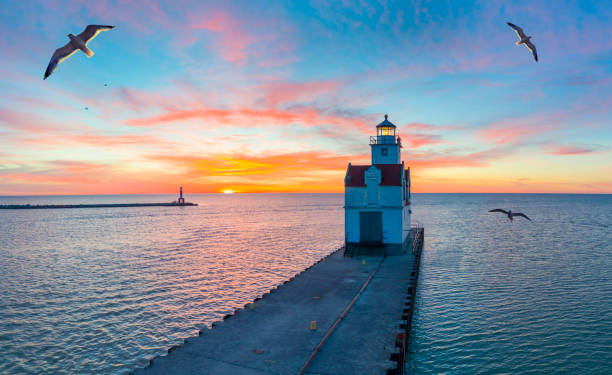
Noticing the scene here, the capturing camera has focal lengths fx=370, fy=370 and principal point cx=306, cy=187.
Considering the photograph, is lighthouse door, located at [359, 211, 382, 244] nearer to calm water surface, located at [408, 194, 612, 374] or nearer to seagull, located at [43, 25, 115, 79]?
calm water surface, located at [408, 194, 612, 374]

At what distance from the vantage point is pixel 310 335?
16.8m

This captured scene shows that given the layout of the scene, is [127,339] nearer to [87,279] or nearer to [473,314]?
[87,279]

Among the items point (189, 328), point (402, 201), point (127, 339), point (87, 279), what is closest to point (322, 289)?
point (189, 328)

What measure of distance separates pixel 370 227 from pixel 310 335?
882 inches

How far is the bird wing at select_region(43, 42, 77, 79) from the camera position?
10.6 metres

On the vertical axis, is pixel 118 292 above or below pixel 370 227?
below

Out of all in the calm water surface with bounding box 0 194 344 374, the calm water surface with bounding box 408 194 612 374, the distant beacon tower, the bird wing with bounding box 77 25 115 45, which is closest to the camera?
the bird wing with bounding box 77 25 115 45

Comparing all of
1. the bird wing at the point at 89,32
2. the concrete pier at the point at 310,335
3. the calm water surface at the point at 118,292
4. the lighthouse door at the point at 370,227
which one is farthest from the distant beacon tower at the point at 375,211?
the bird wing at the point at 89,32

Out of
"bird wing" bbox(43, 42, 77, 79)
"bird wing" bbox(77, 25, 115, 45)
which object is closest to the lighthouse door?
"bird wing" bbox(77, 25, 115, 45)

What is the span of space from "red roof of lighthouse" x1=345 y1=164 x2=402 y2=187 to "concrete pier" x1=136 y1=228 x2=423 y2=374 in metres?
13.4

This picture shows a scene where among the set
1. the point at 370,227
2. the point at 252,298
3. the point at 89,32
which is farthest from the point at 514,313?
the point at 89,32

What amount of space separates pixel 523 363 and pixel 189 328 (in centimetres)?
1898

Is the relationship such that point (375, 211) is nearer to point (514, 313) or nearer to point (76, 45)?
point (514, 313)

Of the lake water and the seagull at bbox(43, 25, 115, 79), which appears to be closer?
the seagull at bbox(43, 25, 115, 79)
